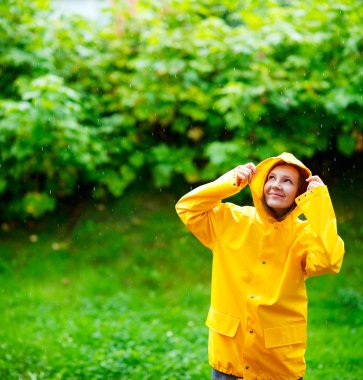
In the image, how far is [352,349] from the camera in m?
4.54

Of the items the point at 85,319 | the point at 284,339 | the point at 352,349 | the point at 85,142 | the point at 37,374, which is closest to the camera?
the point at 284,339

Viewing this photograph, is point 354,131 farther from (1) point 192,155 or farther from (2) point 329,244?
(2) point 329,244

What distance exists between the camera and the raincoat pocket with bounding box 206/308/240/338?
8.93 ft

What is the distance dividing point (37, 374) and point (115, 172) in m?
3.20

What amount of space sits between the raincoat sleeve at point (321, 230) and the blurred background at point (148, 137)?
2621 millimetres

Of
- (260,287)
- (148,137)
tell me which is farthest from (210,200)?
(148,137)

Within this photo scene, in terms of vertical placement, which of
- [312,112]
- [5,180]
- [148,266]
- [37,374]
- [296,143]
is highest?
[312,112]

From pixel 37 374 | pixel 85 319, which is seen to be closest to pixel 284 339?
pixel 37 374

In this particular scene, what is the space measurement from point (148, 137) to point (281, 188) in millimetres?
4487

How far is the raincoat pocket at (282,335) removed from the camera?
8.73ft

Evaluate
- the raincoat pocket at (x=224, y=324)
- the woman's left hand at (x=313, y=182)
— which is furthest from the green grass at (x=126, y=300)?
the woman's left hand at (x=313, y=182)

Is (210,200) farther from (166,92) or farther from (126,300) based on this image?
(166,92)

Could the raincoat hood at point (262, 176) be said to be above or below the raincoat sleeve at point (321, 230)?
above

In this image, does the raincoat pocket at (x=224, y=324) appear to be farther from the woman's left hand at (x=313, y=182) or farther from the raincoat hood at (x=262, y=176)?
the woman's left hand at (x=313, y=182)
